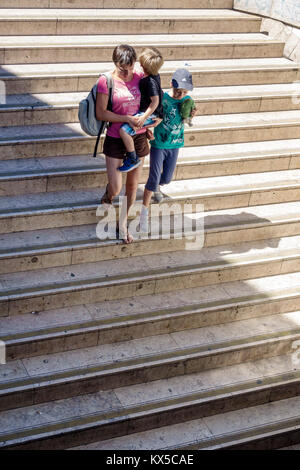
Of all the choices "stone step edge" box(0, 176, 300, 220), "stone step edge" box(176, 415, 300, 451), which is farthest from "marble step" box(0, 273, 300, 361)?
"stone step edge" box(176, 415, 300, 451)

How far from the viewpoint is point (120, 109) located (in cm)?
668

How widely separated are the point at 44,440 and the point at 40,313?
3.96ft

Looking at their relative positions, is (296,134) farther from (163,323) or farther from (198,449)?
(198,449)

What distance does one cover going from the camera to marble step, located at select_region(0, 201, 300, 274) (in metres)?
6.95

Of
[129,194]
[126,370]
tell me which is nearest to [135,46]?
[129,194]

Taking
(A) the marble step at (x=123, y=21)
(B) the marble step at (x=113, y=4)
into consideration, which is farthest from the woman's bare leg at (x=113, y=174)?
(B) the marble step at (x=113, y=4)

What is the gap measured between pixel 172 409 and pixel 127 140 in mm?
2406

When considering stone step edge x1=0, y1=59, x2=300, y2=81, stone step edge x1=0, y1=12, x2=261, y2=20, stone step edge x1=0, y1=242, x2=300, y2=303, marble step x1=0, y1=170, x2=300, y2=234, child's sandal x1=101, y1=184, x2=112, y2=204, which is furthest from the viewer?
stone step edge x1=0, y1=12, x2=261, y2=20

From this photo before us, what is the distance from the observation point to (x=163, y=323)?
6.98 metres

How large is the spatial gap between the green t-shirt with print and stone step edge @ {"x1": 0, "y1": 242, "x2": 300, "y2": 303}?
1212 millimetres

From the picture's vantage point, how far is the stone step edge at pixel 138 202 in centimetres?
714

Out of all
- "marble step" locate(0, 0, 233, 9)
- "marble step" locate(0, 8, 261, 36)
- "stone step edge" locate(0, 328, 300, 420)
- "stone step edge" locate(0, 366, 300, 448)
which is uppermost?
"marble step" locate(0, 0, 233, 9)

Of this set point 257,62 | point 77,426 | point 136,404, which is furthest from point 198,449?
point 257,62

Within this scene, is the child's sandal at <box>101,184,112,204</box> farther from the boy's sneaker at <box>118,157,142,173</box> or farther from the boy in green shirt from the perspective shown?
the boy's sneaker at <box>118,157,142,173</box>
